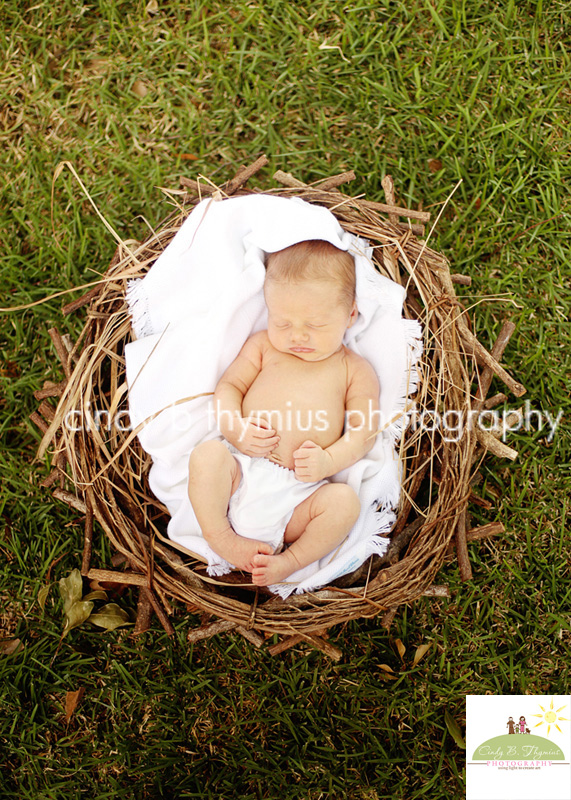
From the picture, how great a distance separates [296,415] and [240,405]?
0.26 meters

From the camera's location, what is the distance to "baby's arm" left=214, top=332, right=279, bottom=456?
106 inches

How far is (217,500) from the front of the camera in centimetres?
264

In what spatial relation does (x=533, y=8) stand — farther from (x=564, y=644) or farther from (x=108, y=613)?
(x=108, y=613)

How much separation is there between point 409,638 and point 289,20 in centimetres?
315

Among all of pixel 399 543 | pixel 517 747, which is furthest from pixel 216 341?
pixel 517 747

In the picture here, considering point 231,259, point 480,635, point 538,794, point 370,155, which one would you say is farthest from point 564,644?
point 370,155

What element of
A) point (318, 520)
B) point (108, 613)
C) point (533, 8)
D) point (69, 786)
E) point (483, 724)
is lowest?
point (69, 786)

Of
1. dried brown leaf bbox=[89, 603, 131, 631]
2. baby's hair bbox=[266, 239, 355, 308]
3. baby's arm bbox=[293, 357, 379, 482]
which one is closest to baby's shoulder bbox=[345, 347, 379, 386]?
baby's arm bbox=[293, 357, 379, 482]

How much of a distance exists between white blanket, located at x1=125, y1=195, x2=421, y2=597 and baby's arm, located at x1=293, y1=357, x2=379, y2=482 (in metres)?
0.09

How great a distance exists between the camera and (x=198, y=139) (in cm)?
333

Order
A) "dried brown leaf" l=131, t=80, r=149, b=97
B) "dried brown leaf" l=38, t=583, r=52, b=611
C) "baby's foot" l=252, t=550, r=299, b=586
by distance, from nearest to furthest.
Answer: "baby's foot" l=252, t=550, r=299, b=586, "dried brown leaf" l=38, t=583, r=52, b=611, "dried brown leaf" l=131, t=80, r=149, b=97

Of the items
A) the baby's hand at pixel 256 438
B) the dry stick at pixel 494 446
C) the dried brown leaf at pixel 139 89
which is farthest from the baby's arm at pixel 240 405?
the dried brown leaf at pixel 139 89

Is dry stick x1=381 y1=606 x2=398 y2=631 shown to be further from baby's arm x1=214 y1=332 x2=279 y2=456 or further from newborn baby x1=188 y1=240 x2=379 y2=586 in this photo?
baby's arm x1=214 y1=332 x2=279 y2=456

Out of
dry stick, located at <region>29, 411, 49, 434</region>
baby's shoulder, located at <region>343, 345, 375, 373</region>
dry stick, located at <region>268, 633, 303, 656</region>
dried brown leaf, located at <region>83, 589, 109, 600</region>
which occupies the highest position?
baby's shoulder, located at <region>343, 345, 375, 373</region>
